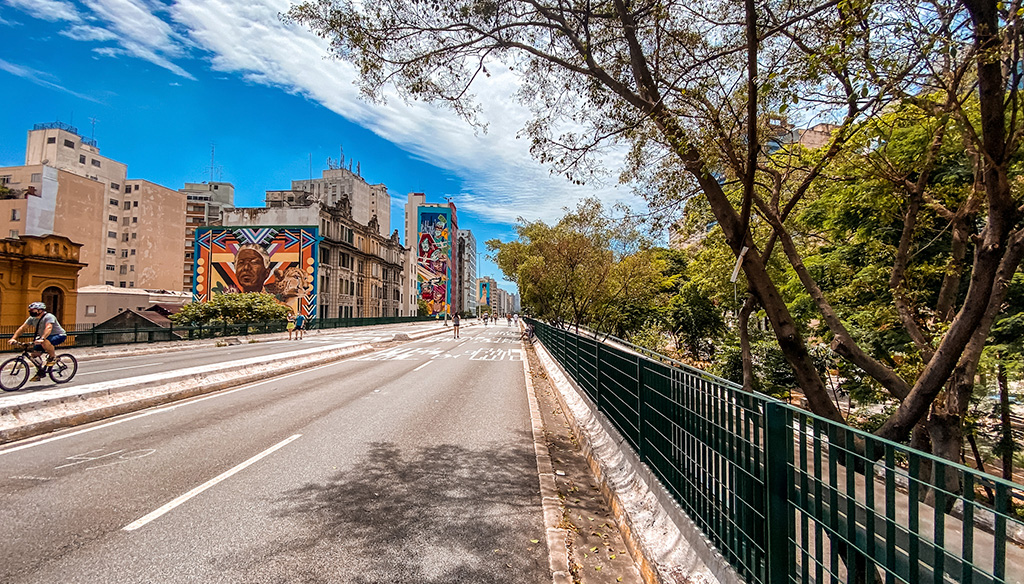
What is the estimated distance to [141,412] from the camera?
359 inches

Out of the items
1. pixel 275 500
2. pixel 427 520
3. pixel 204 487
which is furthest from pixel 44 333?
pixel 427 520

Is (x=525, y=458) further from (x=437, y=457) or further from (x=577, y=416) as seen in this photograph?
(x=577, y=416)

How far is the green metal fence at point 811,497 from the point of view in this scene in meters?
1.75

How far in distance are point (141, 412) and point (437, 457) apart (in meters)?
6.42

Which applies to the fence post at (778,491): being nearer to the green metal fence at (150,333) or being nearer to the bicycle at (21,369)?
the bicycle at (21,369)

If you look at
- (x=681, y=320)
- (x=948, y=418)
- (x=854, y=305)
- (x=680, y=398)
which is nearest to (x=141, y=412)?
(x=680, y=398)

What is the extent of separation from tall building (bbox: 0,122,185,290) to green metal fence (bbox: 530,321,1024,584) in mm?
81032

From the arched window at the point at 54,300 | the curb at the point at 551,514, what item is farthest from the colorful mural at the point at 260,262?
the curb at the point at 551,514

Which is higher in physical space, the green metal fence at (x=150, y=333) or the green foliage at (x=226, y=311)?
the green foliage at (x=226, y=311)

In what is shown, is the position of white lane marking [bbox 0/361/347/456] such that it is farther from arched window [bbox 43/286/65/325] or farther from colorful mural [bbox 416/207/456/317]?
colorful mural [bbox 416/207/456/317]

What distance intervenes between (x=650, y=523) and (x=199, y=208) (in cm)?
10707

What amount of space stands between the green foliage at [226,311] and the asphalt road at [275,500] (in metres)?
31.8

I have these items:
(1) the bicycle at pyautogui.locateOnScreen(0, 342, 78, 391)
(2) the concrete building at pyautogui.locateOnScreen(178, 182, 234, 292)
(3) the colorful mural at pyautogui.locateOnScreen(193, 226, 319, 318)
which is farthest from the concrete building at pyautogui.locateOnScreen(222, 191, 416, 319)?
(1) the bicycle at pyautogui.locateOnScreen(0, 342, 78, 391)

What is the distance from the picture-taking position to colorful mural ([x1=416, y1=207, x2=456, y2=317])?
12488cm
